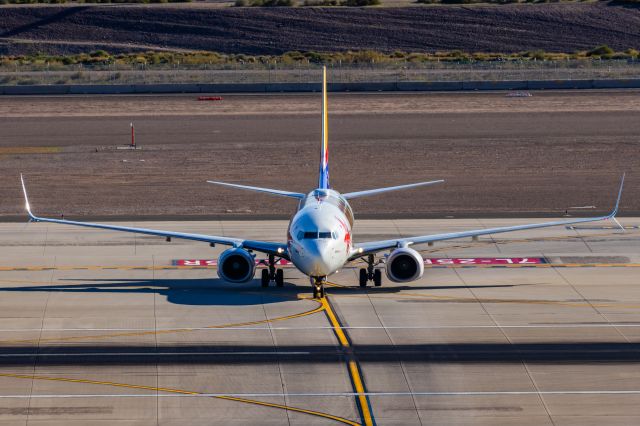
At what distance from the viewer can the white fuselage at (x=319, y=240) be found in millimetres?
36219

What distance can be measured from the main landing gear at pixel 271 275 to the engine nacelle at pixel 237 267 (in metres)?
1.50

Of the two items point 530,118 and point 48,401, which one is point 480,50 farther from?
point 48,401

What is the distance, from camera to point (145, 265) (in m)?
43.8

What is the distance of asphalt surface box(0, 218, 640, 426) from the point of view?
27656 mm

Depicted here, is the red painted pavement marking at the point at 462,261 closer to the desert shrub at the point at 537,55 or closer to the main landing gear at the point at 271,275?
the main landing gear at the point at 271,275

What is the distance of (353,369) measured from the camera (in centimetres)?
3061

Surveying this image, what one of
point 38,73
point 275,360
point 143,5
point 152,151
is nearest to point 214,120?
point 152,151

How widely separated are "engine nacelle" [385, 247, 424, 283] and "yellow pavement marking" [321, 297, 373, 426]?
8.30ft

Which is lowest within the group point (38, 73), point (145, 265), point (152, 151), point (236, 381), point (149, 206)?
point (236, 381)

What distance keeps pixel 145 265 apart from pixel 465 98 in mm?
58366

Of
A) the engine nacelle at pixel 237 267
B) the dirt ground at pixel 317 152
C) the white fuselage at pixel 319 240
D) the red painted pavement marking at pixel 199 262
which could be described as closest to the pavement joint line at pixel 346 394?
the white fuselage at pixel 319 240

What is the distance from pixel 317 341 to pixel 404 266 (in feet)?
20.8


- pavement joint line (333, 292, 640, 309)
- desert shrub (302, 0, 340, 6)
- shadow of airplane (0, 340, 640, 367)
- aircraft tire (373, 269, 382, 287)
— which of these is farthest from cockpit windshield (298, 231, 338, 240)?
desert shrub (302, 0, 340, 6)

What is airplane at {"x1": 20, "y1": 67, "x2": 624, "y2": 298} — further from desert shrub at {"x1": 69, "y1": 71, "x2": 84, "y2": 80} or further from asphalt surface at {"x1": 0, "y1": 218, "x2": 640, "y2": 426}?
desert shrub at {"x1": 69, "y1": 71, "x2": 84, "y2": 80}
